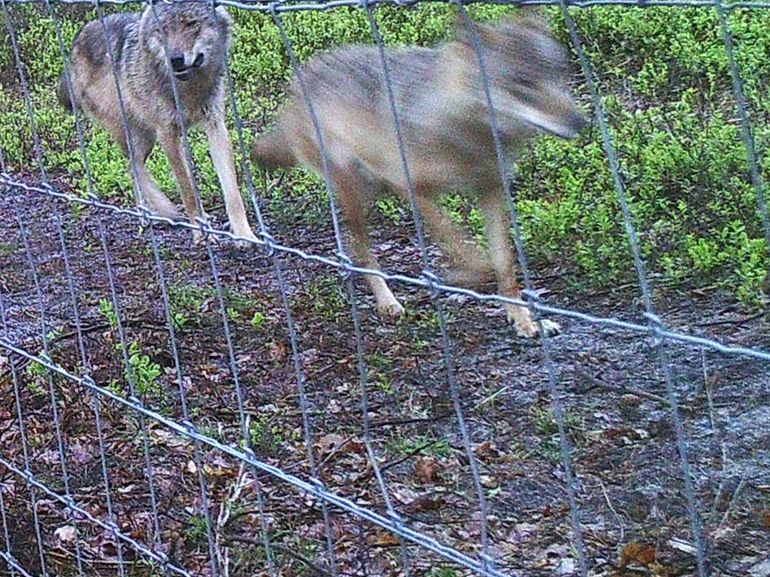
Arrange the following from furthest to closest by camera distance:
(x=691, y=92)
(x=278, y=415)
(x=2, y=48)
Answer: (x=2, y=48) → (x=691, y=92) → (x=278, y=415)

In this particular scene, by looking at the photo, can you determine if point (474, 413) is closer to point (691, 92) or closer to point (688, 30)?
point (691, 92)

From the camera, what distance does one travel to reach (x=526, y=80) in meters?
3.74

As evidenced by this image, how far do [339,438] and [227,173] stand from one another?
3.22 meters

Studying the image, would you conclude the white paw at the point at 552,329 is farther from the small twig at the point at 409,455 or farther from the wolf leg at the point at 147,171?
the wolf leg at the point at 147,171

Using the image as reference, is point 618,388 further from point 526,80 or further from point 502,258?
point 526,80

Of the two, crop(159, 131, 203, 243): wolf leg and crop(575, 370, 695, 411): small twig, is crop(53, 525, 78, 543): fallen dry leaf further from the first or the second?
crop(159, 131, 203, 243): wolf leg

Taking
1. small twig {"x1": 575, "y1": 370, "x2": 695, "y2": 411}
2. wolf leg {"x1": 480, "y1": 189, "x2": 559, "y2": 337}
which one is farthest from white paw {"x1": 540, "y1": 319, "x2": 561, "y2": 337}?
small twig {"x1": 575, "y1": 370, "x2": 695, "y2": 411}

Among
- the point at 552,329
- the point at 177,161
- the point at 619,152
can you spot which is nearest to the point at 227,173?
the point at 177,161

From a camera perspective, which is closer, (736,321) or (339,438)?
(339,438)

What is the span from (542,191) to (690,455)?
2405 millimetres

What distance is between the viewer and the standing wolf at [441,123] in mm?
3719

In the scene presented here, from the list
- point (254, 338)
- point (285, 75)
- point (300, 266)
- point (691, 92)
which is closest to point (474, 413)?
point (254, 338)

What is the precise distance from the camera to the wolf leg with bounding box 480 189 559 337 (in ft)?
13.9

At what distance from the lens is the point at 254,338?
4.79 meters
